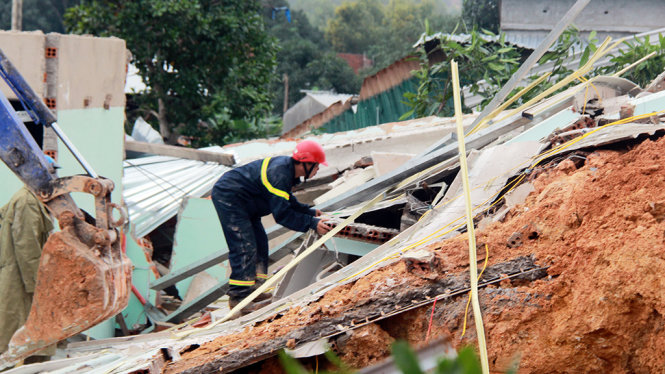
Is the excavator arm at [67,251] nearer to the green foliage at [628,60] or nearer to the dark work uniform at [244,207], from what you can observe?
the dark work uniform at [244,207]

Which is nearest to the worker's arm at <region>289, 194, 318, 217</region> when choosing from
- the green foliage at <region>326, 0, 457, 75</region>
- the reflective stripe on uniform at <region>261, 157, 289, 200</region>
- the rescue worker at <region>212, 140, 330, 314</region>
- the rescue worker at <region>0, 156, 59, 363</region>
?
the rescue worker at <region>212, 140, 330, 314</region>

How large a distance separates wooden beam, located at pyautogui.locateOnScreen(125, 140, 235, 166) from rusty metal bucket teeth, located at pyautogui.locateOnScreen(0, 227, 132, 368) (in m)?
4.72

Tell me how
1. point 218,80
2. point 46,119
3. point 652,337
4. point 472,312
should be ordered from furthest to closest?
point 218,80
point 46,119
point 472,312
point 652,337

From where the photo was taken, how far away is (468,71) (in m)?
8.91

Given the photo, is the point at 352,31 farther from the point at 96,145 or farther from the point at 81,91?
the point at 81,91

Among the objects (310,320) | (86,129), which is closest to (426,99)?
(86,129)

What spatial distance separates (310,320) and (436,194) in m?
1.75

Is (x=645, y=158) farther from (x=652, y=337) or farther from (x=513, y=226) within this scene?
(x=652, y=337)

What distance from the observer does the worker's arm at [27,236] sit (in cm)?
469

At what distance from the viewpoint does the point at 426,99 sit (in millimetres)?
9516

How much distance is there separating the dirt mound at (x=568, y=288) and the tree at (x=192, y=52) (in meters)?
9.81

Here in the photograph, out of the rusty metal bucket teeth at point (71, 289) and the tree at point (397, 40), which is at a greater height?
the tree at point (397, 40)

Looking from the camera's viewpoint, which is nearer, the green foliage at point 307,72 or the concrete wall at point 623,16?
the concrete wall at point 623,16

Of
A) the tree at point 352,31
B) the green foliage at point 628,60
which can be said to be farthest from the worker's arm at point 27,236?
the tree at point 352,31
